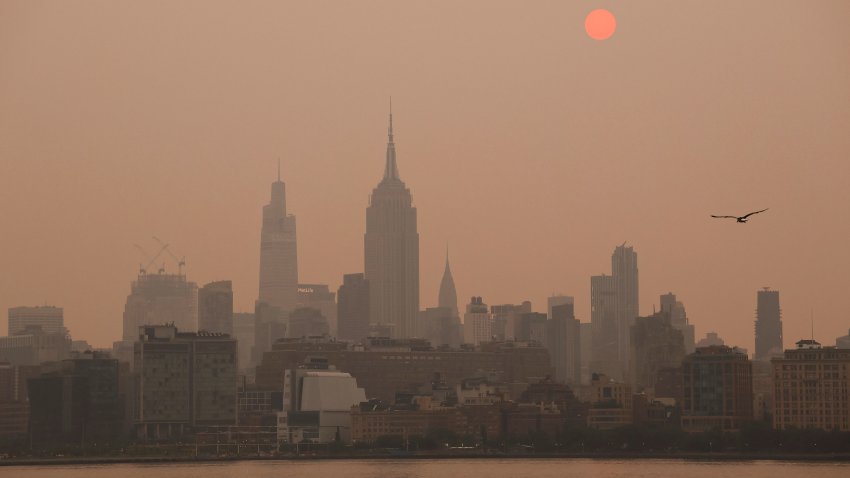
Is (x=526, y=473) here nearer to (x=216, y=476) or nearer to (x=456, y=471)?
(x=456, y=471)

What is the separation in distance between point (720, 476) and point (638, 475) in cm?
732

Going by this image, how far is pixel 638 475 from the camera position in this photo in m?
182

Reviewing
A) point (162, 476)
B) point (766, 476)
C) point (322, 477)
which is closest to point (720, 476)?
point (766, 476)

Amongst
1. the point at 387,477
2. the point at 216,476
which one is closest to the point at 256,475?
the point at 216,476

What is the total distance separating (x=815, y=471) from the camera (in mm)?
185875

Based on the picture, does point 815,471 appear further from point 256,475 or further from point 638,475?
point 256,475

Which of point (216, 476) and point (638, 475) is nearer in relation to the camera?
point (638, 475)

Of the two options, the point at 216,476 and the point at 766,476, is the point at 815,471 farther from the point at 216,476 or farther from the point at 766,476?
the point at 216,476

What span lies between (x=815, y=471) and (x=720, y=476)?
11525 millimetres

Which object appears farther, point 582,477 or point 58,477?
point 58,477

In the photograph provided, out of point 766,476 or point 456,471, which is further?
point 456,471

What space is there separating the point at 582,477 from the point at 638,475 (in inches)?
193

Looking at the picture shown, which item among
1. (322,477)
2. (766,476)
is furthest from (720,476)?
(322,477)

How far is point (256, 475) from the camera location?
648 feet
